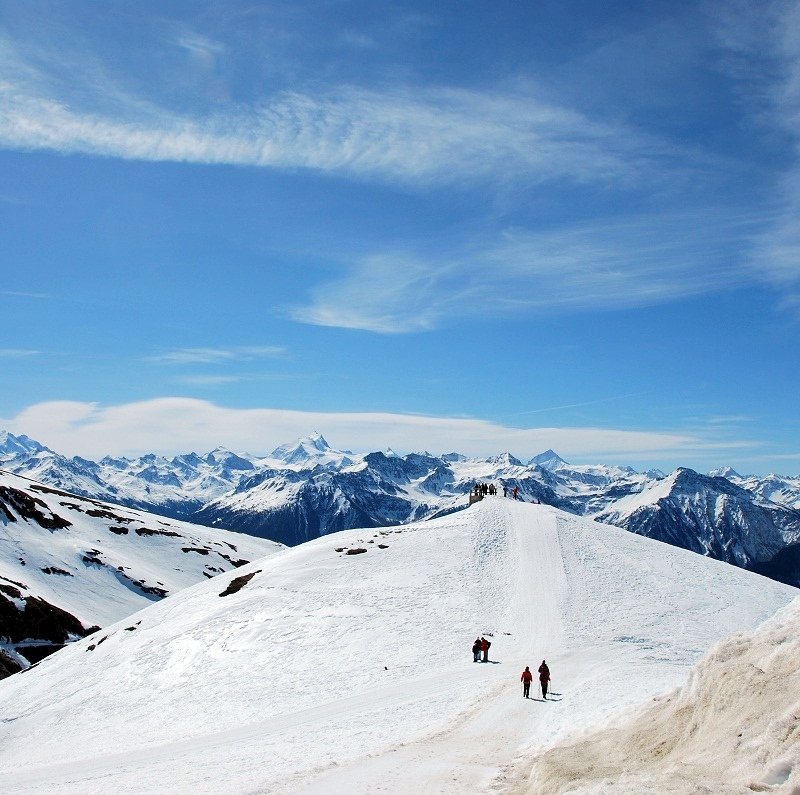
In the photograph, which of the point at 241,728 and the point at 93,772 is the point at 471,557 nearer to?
the point at 241,728

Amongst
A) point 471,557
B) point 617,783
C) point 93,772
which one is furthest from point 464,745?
point 471,557

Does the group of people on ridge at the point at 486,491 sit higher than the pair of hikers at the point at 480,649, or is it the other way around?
the group of people on ridge at the point at 486,491

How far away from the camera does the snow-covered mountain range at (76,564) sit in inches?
3231

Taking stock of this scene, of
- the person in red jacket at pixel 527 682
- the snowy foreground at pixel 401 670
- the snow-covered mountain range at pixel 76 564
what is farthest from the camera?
the snow-covered mountain range at pixel 76 564

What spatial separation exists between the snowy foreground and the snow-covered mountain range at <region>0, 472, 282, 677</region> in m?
32.0

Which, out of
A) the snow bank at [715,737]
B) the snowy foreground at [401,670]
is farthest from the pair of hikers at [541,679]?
the snow bank at [715,737]

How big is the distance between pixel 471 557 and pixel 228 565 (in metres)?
110

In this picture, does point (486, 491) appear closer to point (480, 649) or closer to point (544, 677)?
point (480, 649)

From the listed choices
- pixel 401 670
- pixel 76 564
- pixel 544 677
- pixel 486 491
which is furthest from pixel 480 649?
pixel 76 564

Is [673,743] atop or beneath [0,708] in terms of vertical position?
atop

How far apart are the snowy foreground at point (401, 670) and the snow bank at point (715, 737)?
0.11 m

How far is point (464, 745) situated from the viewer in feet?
74.4

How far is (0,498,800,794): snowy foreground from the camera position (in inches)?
816

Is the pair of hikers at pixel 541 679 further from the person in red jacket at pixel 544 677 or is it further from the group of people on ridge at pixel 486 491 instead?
the group of people on ridge at pixel 486 491
